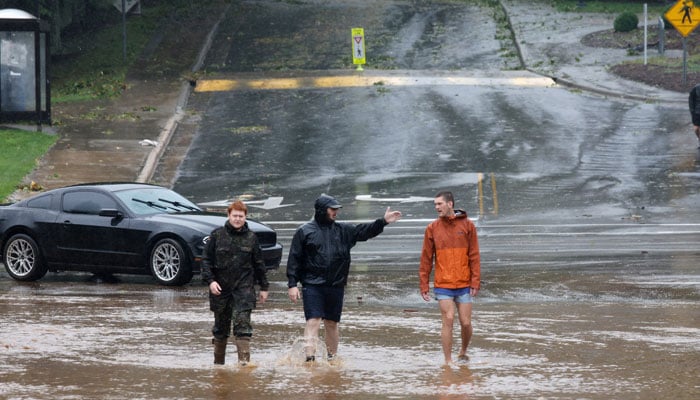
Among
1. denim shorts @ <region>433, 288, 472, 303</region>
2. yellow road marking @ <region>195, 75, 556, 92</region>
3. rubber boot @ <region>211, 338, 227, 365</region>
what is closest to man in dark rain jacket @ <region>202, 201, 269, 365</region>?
rubber boot @ <region>211, 338, 227, 365</region>

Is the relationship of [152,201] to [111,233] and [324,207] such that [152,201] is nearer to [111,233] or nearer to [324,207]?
[111,233]

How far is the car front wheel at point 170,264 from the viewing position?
694 inches

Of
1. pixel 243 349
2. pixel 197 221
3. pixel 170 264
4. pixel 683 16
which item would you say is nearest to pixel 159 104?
pixel 683 16

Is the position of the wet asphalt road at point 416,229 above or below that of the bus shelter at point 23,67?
below

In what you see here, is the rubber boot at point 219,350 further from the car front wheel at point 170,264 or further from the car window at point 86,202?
the car window at point 86,202

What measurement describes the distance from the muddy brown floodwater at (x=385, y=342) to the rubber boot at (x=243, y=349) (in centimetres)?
11

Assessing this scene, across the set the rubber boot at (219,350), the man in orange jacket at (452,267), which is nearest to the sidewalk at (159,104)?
the rubber boot at (219,350)

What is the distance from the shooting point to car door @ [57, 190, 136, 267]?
18.2 metres

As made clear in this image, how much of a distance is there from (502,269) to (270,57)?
2723cm

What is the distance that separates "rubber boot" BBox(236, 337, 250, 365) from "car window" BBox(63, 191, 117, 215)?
308 inches

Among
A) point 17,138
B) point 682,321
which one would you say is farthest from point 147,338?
point 17,138

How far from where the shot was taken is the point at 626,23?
46812 millimetres

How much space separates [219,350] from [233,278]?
664mm

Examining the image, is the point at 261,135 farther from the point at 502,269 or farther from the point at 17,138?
the point at 502,269
